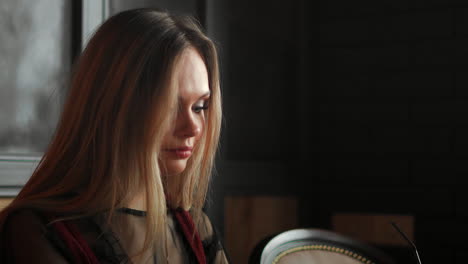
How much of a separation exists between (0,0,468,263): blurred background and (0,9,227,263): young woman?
3.13ft

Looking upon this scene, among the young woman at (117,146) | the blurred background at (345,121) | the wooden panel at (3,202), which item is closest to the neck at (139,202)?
the young woman at (117,146)

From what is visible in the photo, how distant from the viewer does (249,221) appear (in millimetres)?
2268

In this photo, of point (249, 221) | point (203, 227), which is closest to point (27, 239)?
point (203, 227)

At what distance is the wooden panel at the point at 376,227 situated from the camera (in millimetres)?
2428

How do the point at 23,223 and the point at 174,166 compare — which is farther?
the point at 174,166

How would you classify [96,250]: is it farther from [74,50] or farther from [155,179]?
[74,50]

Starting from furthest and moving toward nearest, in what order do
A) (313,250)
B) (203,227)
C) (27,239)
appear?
(203,227) < (313,250) < (27,239)

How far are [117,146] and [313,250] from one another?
41cm

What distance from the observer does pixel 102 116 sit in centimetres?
102

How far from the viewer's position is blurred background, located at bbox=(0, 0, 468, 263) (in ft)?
7.30

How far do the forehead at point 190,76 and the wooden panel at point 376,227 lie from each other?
1474mm

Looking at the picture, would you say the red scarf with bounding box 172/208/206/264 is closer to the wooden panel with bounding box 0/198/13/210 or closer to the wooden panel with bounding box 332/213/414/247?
the wooden panel with bounding box 0/198/13/210

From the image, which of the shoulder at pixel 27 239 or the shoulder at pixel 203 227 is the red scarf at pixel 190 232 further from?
the shoulder at pixel 27 239

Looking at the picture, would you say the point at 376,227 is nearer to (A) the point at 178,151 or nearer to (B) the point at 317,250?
(B) the point at 317,250
